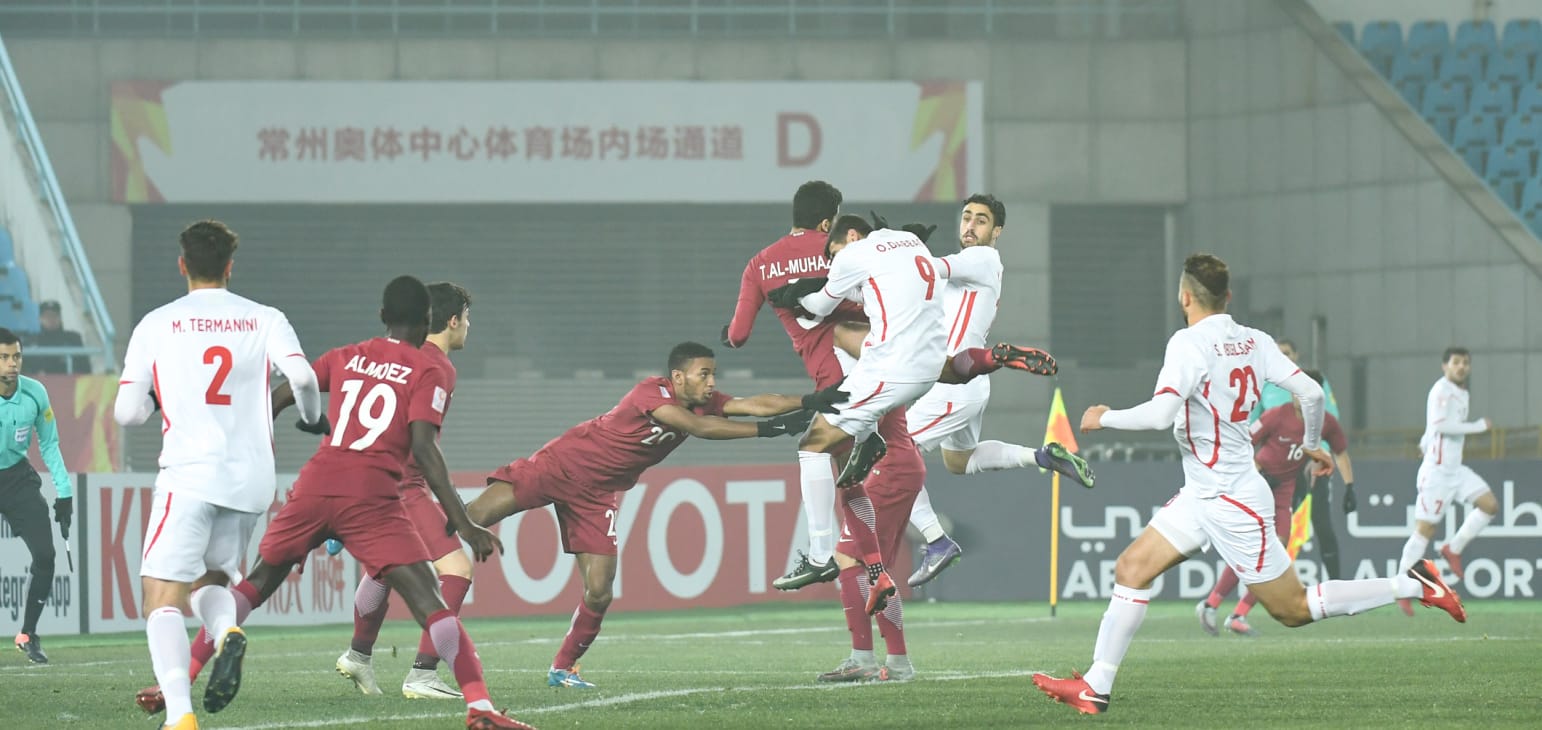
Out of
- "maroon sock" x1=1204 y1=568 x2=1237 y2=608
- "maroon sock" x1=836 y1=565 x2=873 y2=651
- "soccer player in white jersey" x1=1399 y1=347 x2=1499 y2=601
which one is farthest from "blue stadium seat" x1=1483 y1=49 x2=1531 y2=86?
"maroon sock" x1=836 y1=565 x2=873 y2=651

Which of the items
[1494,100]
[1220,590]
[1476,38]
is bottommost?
[1220,590]

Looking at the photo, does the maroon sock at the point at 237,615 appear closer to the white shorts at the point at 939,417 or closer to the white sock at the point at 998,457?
the white shorts at the point at 939,417

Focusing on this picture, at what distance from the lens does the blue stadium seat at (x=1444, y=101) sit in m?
31.2

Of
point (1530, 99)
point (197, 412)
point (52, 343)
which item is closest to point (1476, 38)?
point (1530, 99)

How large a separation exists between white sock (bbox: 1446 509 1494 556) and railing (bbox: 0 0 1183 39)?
14857 mm

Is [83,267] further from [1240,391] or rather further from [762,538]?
[1240,391]

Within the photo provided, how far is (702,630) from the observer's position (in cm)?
1841

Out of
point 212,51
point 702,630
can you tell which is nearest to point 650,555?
point 702,630

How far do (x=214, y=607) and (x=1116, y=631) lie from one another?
3.87m

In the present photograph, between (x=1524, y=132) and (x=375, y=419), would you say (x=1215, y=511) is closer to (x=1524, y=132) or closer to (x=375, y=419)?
(x=375, y=419)

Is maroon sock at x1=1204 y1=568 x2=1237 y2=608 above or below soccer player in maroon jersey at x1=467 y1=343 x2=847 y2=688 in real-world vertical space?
below

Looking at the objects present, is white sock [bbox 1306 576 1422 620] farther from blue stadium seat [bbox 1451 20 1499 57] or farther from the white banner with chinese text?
blue stadium seat [bbox 1451 20 1499 57]

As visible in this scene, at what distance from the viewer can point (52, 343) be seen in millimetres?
23109

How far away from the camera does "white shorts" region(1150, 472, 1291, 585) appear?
9453 mm
